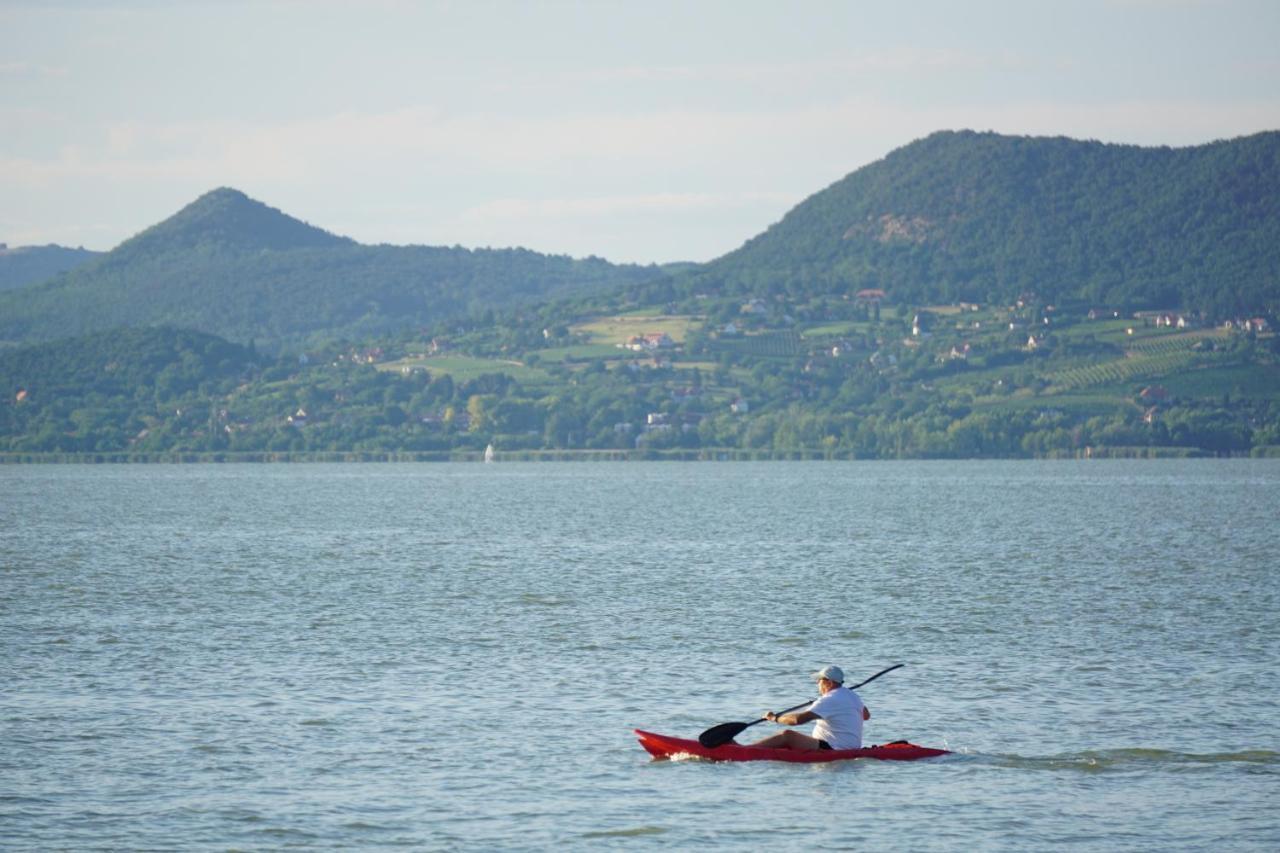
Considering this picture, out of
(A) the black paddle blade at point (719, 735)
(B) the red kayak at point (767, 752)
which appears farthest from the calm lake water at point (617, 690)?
(A) the black paddle blade at point (719, 735)

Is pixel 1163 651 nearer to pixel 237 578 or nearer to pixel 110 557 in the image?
pixel 237 578

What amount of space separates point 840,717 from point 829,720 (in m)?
0.18

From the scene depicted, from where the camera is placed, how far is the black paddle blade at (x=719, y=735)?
2773 centimetres

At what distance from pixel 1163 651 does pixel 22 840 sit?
83.7ft

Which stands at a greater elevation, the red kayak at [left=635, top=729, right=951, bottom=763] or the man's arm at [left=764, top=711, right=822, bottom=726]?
the man's arm at [left=764, top=711, right=822, bottom=726]

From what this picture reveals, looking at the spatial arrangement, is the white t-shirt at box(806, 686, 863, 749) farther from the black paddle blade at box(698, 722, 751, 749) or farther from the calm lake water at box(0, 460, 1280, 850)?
the black paddle blade at box(698, 722, 751, 749)

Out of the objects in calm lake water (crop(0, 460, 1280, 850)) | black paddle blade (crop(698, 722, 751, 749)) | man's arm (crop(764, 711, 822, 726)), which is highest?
man's arm (crop(764, 711, 822, 726))

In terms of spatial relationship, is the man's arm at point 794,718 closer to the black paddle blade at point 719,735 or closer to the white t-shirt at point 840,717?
the white t-shirt at point 840,717

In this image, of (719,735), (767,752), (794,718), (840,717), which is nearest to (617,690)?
(767,752)

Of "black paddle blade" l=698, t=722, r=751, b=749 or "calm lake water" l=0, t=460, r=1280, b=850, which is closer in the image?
"calm lake water" l=0, t=460, r=1280, b=850

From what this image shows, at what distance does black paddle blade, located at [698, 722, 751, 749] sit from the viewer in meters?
27.7

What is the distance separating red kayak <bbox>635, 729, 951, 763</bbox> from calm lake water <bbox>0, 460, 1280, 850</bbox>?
0.21m

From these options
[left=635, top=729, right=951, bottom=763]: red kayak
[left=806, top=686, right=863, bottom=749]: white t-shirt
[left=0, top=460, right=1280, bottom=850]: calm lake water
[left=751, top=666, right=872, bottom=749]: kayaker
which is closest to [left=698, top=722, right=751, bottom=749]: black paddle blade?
[left=635, top=729, right=951, bottom=763]: red kayak

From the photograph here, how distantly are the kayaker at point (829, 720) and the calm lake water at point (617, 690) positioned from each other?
44 centimetres
